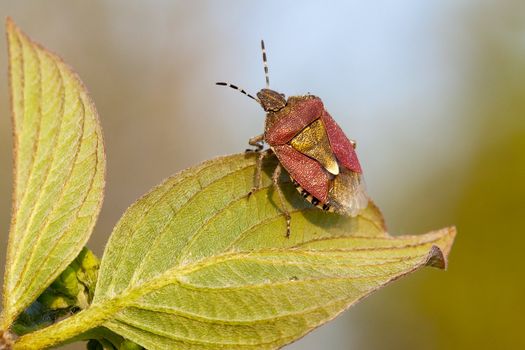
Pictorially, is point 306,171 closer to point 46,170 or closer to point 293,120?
point 293,120

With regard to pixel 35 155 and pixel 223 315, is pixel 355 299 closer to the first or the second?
pixel 223 315

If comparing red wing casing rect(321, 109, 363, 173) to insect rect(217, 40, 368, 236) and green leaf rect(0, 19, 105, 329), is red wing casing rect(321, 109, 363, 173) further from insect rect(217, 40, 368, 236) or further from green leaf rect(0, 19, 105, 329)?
green leaf rect(0, 19, 105, 329)

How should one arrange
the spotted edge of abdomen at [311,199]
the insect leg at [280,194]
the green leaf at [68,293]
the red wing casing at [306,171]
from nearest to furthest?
the green leaf at [68,293] → the insect leg at [280,194] → the spotted edge of abdomen at [311,199] → the red wing casing at [306,171]

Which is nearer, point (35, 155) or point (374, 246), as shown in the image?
point (35, 155)

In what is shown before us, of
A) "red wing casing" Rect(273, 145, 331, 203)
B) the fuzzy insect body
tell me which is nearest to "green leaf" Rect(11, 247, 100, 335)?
"red wing casing" Rect(273, 145, 331, 203)

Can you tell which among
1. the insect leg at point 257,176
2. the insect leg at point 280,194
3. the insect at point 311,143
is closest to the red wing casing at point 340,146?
the insect at point 311,143

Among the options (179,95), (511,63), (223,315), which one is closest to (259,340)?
(223,315)

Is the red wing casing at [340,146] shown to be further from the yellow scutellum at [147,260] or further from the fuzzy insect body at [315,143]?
the yellow scutellum at [147,260]
